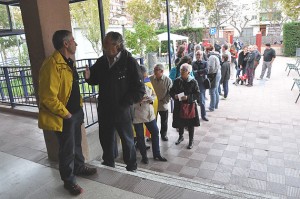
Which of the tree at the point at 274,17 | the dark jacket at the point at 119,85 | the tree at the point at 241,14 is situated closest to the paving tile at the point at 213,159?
the dark jacket at the point at 119,85

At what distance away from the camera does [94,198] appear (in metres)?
2.56

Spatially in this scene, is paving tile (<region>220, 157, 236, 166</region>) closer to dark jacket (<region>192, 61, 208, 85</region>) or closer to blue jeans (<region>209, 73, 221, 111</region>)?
dark jacket (<region>192, 61, 208, 85</region>)

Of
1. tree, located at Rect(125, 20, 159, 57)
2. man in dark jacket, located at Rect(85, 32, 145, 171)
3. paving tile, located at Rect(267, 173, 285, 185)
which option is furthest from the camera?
tree, located at Rect(125, 20, 159, 57)

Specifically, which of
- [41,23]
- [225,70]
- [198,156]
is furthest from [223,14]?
[41,23]

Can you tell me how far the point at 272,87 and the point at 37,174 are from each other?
899 cm

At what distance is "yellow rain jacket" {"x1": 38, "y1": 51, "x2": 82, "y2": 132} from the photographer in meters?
2.33

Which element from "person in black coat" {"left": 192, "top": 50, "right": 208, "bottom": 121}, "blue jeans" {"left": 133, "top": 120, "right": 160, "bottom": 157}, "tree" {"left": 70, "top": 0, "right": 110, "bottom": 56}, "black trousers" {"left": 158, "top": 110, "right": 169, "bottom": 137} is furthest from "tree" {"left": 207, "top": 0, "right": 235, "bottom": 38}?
"blue jeans" {"left": 133, "top": 120, "right": 160, "bottom": 157}

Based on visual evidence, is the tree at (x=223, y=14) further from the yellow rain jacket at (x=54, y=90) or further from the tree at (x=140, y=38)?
the yellow rain jacket at (x=54, y=90)

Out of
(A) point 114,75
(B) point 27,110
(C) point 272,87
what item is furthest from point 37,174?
(C) point 272,87

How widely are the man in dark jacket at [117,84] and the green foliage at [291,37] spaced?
19.6m

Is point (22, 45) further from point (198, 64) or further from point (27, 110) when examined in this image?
point (198, 64)

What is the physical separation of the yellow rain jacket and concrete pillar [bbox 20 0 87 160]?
0.63 m

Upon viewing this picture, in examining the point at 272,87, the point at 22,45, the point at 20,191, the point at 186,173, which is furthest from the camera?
the point at 22,45

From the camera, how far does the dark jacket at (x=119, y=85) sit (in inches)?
107
